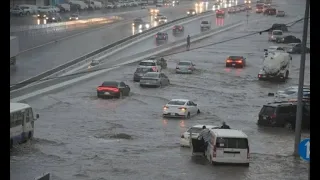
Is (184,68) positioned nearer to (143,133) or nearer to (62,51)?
(62,51)

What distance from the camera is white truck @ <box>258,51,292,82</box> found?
174 ft

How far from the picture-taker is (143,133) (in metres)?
31.5

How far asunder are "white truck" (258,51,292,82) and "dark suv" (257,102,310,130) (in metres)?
18.3

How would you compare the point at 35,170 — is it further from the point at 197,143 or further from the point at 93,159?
the point at 197,143

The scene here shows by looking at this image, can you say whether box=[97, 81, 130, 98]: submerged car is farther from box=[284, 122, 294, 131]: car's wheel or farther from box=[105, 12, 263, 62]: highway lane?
box=[105, 12, 263, 62]: highway lane

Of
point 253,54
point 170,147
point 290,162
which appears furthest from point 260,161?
point 253,54

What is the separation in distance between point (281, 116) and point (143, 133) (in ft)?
22.8

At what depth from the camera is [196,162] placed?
2495 cm

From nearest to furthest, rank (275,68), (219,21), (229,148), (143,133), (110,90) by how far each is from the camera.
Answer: (229,148)
(143,133)
(110,90)
(275,68)
(219,21)

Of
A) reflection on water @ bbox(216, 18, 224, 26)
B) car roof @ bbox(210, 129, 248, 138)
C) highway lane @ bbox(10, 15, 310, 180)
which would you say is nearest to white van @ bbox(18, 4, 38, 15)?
reflection on water @ bbox(216, 18, 224, 26)

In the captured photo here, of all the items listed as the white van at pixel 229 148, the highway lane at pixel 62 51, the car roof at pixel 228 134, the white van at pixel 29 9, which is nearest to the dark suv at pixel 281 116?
the car roof at pixel 228 134

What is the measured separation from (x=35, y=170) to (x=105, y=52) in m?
41.0

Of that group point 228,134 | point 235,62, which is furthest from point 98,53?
point 228,134

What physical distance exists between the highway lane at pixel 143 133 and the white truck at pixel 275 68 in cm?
71
